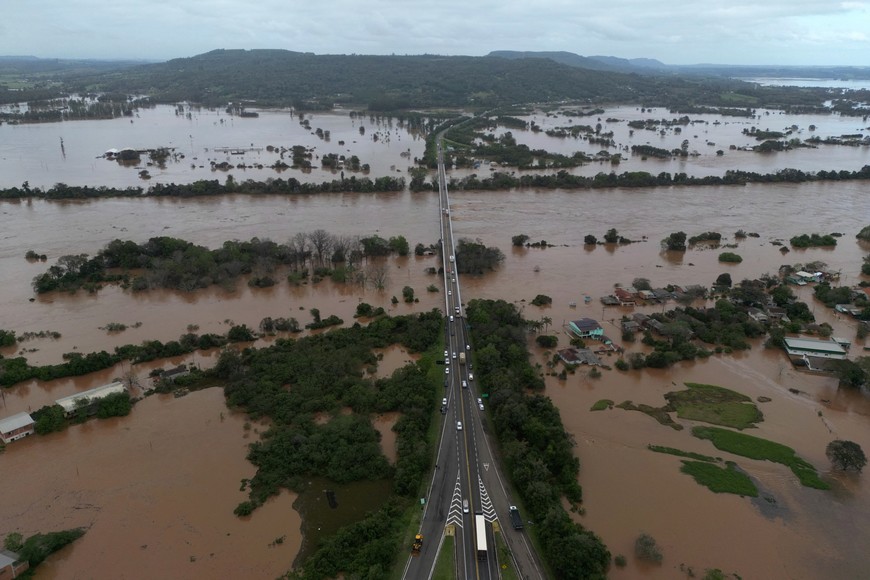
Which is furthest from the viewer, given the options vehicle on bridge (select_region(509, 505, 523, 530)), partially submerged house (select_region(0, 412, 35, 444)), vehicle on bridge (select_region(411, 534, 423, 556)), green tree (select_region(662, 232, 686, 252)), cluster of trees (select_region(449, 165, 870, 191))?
cluster of trees (select_region(449, 165, 870, 191))

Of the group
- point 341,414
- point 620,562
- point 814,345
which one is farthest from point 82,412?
point 814,345

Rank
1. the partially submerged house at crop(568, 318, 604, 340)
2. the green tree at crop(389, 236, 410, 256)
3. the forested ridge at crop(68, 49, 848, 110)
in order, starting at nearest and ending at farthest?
the partially submerged house at crop(568, 318, 604, 340) < the green tree at crop(389, 236, 410, 256) < the forested ridge at crop(68, 49, 848, 110)

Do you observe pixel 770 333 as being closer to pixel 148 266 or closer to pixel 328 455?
pixel 328 455

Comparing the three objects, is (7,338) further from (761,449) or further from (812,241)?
(812,241)

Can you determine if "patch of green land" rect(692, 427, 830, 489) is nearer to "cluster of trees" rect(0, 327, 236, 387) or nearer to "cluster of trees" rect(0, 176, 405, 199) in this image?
"cluster of trees" rect(0, 327, 236, 387)

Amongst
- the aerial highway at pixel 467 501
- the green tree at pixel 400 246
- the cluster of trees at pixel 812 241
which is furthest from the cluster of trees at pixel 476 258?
the cluster of trees at pixel 812 241

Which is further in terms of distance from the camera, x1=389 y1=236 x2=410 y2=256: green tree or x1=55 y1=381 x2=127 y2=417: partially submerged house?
x1=389 y1=236 x2=410 y2=256: green tree

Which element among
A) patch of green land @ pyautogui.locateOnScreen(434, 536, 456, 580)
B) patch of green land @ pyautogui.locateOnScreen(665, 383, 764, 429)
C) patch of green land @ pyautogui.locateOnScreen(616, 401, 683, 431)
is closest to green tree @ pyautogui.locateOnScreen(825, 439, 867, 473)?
patch of green land @ pyautogui.locateOnScreen(665, 383, 764, 429)
